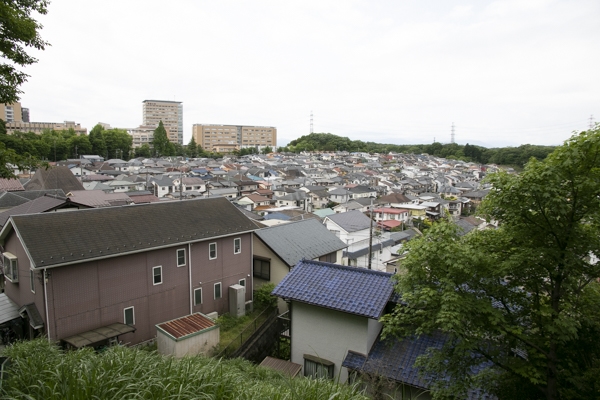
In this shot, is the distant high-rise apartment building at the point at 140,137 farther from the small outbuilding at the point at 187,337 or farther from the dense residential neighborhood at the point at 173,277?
the small outbuilding at the point at 187,337

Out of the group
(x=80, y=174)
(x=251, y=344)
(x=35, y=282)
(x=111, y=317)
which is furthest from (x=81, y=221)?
(x=80, y=174)

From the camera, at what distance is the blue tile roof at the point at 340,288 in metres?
8.82

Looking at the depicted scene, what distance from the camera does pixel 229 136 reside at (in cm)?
14200

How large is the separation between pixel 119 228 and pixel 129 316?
307 centimetres

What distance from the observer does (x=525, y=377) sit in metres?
5.88

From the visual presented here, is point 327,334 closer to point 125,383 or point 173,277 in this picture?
point 125,383

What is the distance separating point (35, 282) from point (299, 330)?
8.17 m

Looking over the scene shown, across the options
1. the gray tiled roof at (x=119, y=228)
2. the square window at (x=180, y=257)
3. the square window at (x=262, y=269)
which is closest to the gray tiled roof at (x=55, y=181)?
the gray tiled roof at (x=119, y=228)

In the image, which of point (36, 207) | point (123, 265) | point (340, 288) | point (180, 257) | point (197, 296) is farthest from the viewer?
point (36, 207)

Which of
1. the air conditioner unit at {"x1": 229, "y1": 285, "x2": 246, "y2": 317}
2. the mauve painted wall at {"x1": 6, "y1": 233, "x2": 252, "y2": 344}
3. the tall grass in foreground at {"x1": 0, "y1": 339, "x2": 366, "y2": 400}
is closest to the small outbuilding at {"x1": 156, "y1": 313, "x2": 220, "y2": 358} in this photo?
the mauve painted wall at {"x1": 6, "y1": 233, "x2": 252, "y2": 344}

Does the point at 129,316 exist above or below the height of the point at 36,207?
below

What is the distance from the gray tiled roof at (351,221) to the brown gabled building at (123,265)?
52.6 feet

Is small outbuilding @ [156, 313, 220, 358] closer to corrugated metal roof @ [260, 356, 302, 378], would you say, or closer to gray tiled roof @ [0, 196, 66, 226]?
corrugated metal roof @ [260, 356, 302, 378]

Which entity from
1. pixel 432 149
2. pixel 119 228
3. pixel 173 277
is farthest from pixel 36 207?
pixel 432 149
